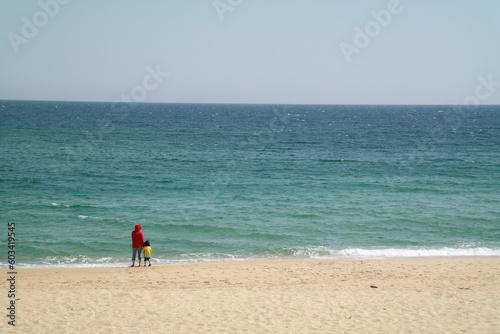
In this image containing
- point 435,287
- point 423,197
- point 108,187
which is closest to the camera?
point 435,287

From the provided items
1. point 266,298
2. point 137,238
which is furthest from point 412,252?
point 137,238

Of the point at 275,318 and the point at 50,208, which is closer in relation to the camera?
the point at 275,318

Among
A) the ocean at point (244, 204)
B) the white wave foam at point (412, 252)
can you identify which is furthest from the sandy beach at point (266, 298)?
the ocean at point (244, 204)

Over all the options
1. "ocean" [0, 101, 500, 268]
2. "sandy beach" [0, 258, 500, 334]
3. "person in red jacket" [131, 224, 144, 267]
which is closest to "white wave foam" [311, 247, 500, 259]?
"ocean" [0, 101, 500, 268]

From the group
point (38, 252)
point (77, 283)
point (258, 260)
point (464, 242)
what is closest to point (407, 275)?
point (258, 260)

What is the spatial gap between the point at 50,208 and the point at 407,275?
60.7ft

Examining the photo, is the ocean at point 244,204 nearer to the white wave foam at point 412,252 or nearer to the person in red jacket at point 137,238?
the white wave foam at point 412,252

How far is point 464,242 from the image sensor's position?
19.6m

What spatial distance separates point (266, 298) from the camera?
1191cm

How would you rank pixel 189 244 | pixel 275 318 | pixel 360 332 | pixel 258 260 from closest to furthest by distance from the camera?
1. pixel 360 332
2. pixel 275 318
3. pixel 258 260
4. pixel 189 244

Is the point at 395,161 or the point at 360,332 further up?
the point at 395,161

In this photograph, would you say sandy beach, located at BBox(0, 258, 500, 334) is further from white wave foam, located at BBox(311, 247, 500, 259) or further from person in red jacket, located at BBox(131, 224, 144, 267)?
white wave foam, located at BBox(311, 247, 500, 259)

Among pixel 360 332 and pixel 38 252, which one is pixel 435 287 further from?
pixel 38 252

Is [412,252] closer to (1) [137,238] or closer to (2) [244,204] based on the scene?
(2) [244,204]
